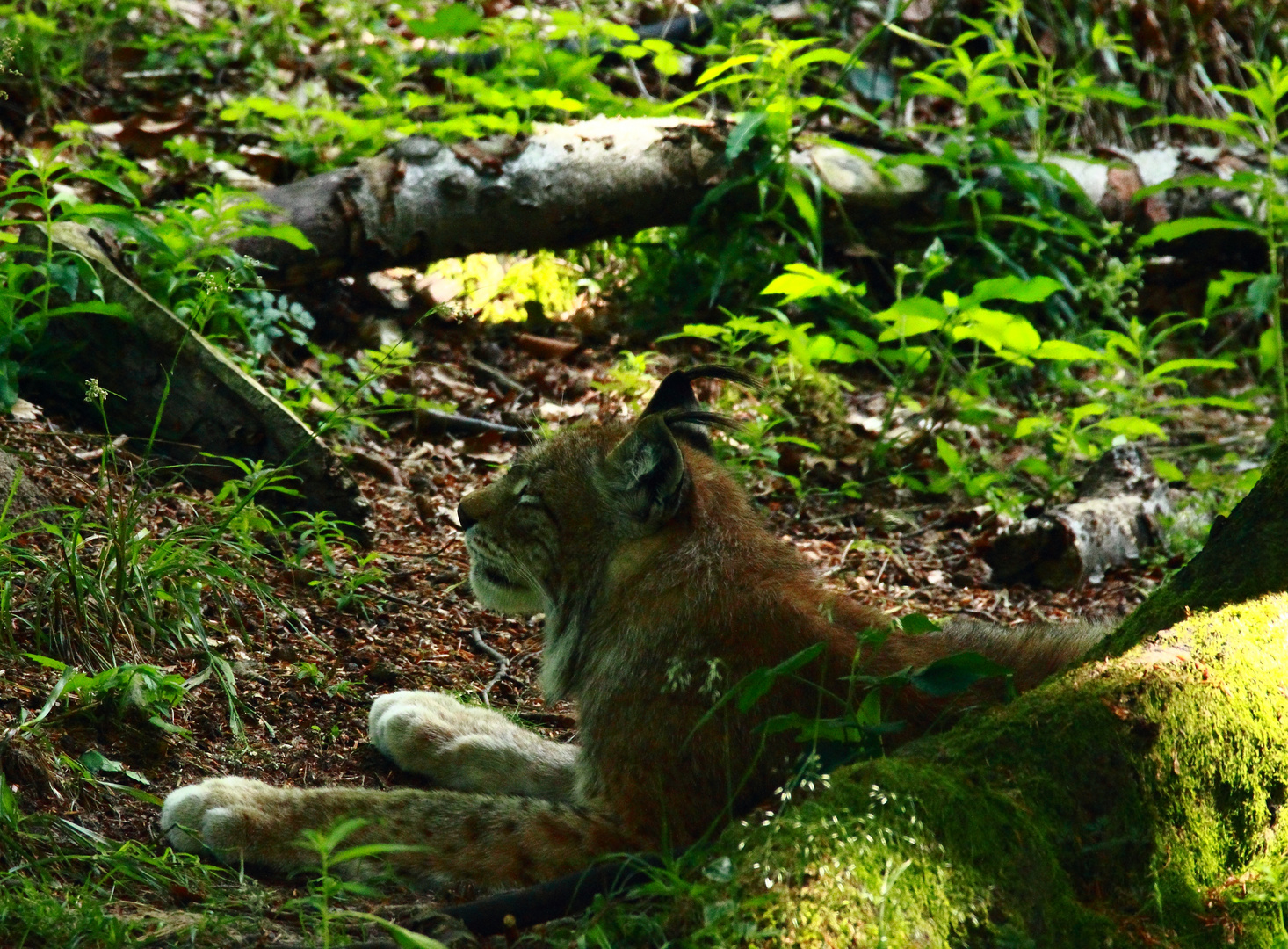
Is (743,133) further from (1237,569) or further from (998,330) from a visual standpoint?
(1237,569)

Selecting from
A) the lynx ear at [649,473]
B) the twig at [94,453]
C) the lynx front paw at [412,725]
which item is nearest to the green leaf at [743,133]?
the twig at [94,453]

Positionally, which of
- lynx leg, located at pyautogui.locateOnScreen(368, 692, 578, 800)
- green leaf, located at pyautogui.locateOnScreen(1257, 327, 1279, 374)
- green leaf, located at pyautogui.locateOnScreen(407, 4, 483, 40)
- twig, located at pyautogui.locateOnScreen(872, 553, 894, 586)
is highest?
green leaf, located at pyautogui.locateOnScreen(407, 4, 483, 40)

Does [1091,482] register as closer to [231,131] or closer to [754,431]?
[754,431]

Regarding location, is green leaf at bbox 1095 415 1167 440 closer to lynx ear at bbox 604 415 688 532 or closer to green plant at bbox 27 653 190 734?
lynx ear at bbox 604 415 688 532

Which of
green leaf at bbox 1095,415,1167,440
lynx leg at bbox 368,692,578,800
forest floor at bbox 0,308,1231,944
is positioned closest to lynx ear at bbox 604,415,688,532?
forest floor at bbox 0,308,1231,944

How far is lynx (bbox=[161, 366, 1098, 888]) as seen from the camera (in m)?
3.11

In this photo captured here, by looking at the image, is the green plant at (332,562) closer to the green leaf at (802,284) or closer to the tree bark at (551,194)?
the tree bark at (551,194)

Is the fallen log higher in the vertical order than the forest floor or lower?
higher

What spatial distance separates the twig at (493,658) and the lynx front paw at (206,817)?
1375 mm

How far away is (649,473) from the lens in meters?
3.60

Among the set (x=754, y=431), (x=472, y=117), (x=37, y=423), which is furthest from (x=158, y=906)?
(x=472, y=117)

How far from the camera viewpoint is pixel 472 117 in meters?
7.39

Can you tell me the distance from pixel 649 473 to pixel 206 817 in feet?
4.88

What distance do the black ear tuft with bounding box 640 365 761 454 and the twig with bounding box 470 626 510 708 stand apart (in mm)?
1202
